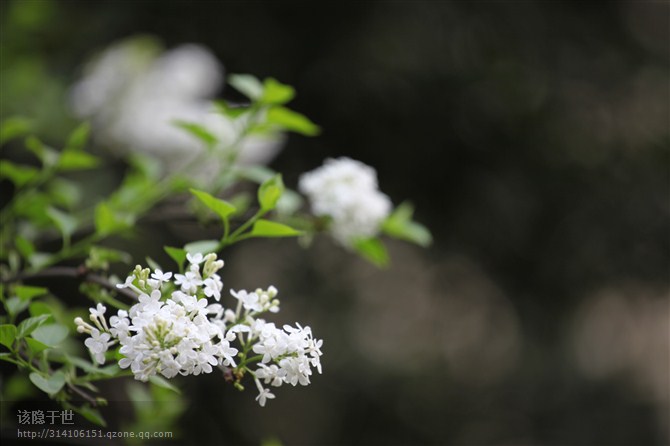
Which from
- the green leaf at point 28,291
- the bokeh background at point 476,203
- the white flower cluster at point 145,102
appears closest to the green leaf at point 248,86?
the green leaf at point 28,291

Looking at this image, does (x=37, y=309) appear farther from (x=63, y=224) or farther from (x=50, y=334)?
(x=63, y=224)

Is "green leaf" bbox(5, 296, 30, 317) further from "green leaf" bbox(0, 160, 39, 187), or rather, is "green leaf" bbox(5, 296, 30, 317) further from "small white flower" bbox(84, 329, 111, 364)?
"green leaf" bbox(0, 160, 39, 187)

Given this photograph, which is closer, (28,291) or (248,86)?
(28,291)

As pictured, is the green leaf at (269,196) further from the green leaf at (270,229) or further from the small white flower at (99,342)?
the small white flower at (99,342)

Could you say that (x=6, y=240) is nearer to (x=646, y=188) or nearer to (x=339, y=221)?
(x=339, y=221)

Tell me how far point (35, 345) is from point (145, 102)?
1139 mm

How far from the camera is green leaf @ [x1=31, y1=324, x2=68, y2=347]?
0.55 meters

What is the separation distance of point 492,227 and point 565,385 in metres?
0.65

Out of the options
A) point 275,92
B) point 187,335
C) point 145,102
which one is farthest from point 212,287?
point 145,102

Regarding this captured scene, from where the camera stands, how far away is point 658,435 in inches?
95.0

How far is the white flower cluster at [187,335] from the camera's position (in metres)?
0.47

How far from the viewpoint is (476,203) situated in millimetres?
2258

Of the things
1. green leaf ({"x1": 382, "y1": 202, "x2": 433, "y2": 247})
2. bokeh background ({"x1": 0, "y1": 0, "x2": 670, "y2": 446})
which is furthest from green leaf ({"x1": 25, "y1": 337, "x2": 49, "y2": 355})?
bokeh background ({"x1": 0, "y1": 0, "x2": 670, "y2": 446})

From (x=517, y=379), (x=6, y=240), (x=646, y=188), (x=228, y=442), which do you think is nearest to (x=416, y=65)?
(x=646, y=188)
